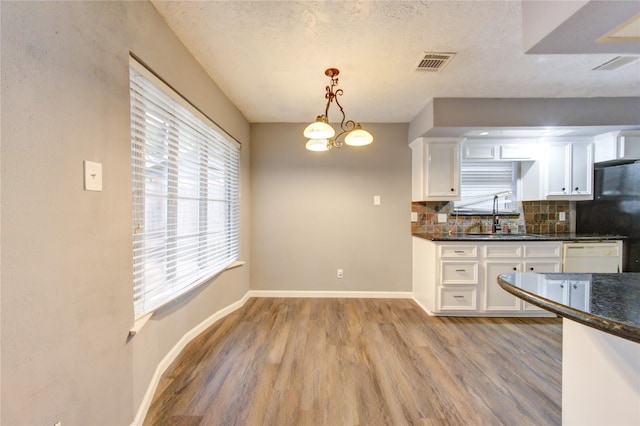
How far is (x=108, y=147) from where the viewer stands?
3.84 ft

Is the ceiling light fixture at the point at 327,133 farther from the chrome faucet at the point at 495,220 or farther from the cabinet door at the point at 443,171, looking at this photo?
the chrome faucet at the point at 495,220

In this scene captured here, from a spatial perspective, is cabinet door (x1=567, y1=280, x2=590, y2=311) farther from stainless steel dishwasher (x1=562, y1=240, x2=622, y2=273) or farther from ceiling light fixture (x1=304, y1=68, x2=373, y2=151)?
stainless steel dishwasher (x1=562, y1=240, x2=622, y2=273)

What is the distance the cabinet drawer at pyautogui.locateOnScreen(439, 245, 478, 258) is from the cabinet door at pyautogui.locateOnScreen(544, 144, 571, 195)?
139cm

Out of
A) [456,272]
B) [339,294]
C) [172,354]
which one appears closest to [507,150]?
[456,272]

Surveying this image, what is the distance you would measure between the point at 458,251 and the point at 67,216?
3246 mm

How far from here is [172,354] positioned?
193 cm

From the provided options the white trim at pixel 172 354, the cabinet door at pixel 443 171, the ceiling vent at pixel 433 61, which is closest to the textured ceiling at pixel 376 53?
the ceiling vent at pixel 433 61

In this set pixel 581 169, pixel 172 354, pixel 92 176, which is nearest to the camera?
pixel 92 176

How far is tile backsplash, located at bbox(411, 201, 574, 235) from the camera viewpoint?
3.40m

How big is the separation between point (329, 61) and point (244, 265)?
2605 millimetres

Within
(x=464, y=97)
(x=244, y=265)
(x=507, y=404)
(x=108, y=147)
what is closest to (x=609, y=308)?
(x=507, y=404)

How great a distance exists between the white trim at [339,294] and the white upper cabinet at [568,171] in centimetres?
229

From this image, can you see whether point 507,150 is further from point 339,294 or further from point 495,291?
point 339,294

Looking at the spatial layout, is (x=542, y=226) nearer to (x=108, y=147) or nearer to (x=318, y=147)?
(x=318, y=147)
